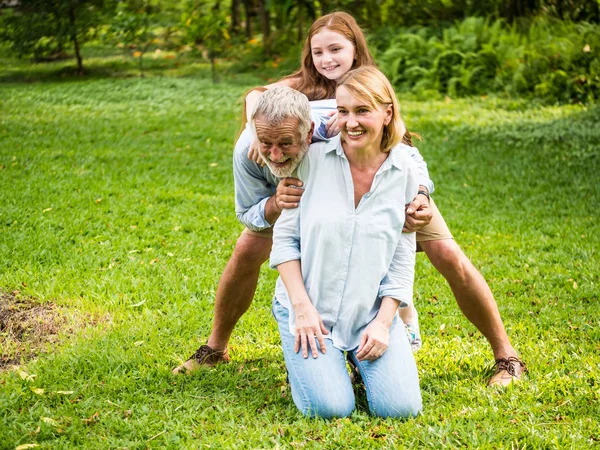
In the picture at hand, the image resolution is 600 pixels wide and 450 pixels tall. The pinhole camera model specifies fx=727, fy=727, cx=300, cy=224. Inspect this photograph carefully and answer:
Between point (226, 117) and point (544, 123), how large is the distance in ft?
14.3

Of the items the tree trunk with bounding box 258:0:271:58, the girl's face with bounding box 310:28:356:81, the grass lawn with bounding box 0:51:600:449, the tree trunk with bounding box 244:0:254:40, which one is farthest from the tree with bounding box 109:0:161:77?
the girl's face with bounding box 310:28:356:81

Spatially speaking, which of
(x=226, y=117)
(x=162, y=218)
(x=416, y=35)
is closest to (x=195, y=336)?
(x=162, y=218)

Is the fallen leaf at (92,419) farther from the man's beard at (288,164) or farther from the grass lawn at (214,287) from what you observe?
the man's beard at (288,164)

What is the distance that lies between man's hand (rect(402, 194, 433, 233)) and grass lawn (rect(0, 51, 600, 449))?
877 millimetres

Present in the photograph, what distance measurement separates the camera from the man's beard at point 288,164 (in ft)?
10.9

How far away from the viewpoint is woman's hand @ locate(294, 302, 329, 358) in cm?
336

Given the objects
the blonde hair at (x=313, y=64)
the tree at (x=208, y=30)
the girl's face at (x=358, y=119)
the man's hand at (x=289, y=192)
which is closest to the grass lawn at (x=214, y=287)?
the man's hand at (x=289, y=192)

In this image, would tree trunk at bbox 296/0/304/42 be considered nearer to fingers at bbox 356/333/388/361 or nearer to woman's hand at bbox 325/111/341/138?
woman's hand at bbox 325/111/341/138

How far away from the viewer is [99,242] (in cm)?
576

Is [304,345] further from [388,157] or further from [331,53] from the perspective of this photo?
[331,53]

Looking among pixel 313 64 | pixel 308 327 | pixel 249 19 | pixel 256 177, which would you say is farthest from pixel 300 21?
pixel 308 327

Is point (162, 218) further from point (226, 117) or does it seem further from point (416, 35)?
point (416, 35)

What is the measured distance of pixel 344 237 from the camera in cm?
334

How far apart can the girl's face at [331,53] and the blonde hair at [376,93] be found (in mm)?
437
